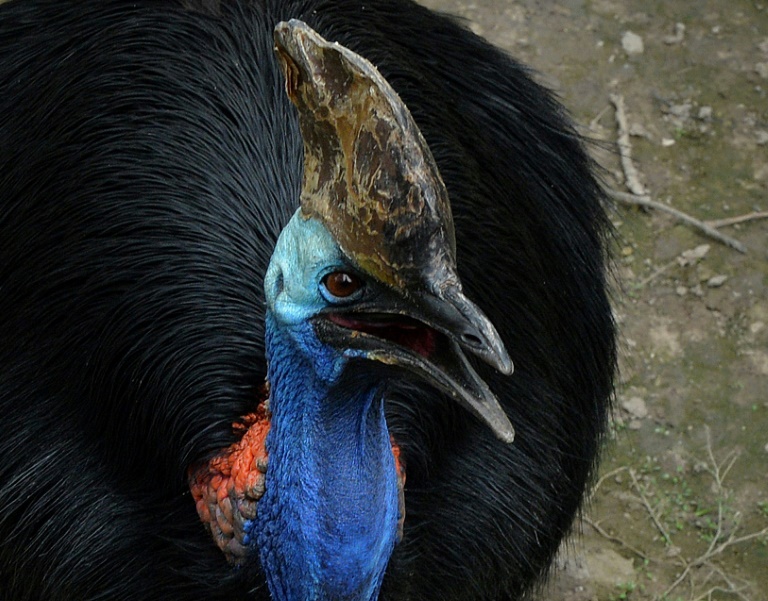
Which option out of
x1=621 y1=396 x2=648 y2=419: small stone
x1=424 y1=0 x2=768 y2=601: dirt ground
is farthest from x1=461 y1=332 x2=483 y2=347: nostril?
x1=621 y1=396 x2=648 y2=419: small stone

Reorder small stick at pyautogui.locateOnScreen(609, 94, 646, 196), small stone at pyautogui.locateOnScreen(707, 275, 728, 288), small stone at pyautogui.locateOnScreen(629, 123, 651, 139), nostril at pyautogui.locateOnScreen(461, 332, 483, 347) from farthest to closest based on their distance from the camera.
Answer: small stone at pyautogui.locateOnScreen(629, 123, 651, 139), small stick at pyautogui.locateOnScreen(609, 94, 646, 196), small stone at pyautogui.locateOnScreen(707, 275, 728, 288), nostril at pyautogui.locateOnScreen(461, 332, 483, 347)

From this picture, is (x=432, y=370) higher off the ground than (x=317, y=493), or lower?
higher

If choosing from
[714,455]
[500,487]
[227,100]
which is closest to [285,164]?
[227,100]

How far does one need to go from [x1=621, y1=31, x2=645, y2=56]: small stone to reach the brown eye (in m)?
2.93

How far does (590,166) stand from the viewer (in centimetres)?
286

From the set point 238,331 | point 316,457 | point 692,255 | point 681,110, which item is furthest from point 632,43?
point 316,457

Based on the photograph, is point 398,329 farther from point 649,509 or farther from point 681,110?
point 681,110

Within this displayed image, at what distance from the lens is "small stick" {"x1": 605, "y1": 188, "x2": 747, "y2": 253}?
3.84 meters

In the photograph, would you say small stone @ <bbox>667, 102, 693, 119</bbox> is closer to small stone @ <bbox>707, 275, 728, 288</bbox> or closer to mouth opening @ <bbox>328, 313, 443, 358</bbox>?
small stone @ <bbox>707, 275, 728, 288</bbox>

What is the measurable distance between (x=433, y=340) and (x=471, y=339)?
0.10 m

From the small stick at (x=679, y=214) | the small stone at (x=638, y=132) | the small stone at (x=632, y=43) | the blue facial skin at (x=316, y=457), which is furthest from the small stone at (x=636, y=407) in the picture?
the blue facial skin at (x=316, y=457)

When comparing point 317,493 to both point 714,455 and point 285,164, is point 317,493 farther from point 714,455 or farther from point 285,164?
point 714,455

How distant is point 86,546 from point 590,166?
1.31 meters

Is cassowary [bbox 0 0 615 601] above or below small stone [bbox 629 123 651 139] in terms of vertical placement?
above
